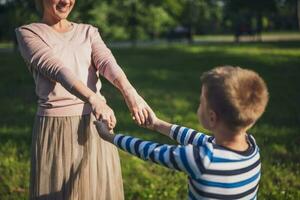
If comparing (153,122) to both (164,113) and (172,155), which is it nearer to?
(172,155)

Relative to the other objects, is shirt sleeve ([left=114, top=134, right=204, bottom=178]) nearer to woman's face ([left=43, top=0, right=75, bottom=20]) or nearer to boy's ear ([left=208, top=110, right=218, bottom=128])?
boy's ear ([left=208, top=110, right=218, bottom=128])

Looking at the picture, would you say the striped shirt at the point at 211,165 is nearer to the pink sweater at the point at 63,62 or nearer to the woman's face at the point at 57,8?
the pink sweater at the point at 63,62

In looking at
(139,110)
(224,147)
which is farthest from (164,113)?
(224,147)

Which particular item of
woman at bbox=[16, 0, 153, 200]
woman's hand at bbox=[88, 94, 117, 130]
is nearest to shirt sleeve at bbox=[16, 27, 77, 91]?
woman at bbox=[16, 0, 153, 200]

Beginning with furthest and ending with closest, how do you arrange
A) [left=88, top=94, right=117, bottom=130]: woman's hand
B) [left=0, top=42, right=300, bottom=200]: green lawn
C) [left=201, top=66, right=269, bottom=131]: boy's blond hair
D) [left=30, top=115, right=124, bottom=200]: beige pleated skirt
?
Answer: 1. [left=0, top=42, right=300, bottom=200]: green lawn
2. [left=30, top=115, right=124, bottom=200]: beige pleated skirt
3. [left=88, top=94, right=117, bottom=130]: woman's hand
4. [left=201, top=66, right=269, bottom=131]: boy's blond hair

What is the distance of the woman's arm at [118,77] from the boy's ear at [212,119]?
1.50 ft

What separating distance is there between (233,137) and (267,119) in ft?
18.2

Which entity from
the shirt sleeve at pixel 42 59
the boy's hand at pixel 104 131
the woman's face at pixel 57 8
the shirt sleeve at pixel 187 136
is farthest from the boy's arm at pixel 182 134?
the woman's face at pixel 57 8

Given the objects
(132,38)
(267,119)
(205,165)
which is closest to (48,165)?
(205,165)

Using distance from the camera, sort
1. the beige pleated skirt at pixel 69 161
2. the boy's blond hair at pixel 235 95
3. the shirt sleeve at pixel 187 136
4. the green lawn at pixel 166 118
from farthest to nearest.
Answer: the green lawn at pixel 166 118 → the beige pleated skirt at pixel 69 161 → the shirt sleeve at pixel 187 136 → the boy's blond hair at pixel 235 95

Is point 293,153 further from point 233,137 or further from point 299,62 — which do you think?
point 299,62

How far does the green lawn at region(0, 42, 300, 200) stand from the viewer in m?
4.96

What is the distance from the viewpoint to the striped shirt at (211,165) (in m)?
2.17

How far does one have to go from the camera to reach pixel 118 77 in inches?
104
